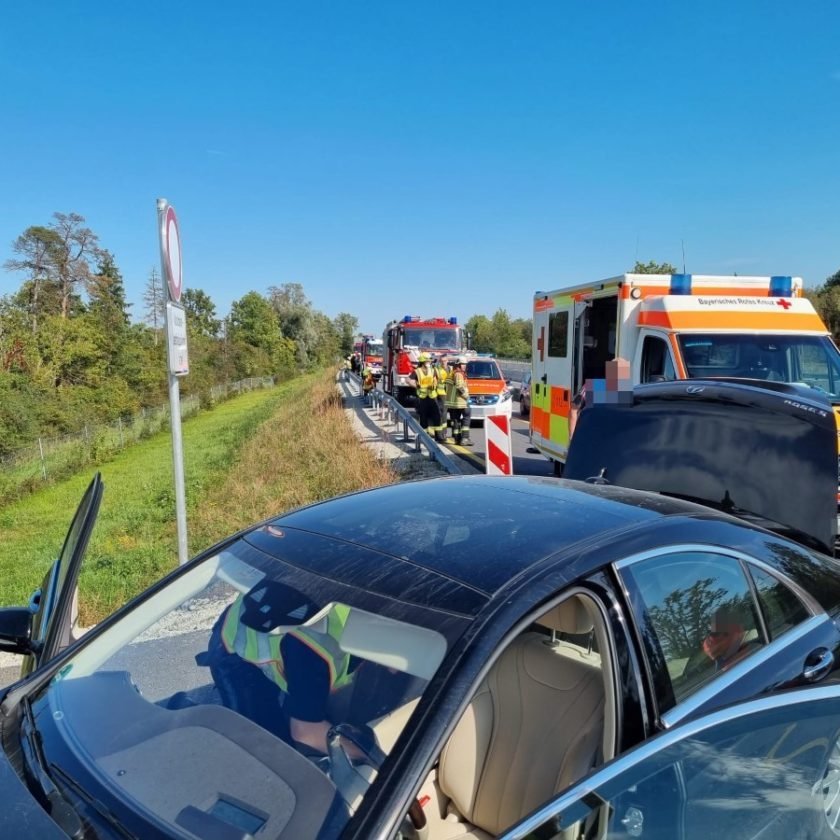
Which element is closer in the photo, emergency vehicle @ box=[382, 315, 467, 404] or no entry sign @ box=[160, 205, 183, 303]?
no entry sign @ box=[160, 205, 183, 303]

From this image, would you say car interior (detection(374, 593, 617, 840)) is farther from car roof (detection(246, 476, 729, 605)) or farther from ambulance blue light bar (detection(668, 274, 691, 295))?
ambulance blue light bar (detection(668, 274, 691, 295))

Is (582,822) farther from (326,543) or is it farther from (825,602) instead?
(825,602)

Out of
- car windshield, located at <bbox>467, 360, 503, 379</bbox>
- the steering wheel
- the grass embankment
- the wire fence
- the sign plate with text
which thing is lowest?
the wire fence

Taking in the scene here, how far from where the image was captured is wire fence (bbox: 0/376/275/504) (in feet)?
66.2

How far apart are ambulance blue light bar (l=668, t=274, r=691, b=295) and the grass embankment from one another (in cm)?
412

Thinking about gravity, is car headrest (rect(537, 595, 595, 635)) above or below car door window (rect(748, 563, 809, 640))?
above

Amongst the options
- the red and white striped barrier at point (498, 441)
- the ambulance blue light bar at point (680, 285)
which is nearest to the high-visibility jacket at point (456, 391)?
the red and white striped barrier at point (498, 441)

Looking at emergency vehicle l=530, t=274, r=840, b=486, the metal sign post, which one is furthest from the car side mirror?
emergency vehicle l=530, t=274, r=840, b=486

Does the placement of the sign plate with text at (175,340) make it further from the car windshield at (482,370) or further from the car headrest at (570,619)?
the car windshield at (482,370)

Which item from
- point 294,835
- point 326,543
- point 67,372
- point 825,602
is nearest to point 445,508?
point 326,543

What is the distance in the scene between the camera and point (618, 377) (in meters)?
5.66

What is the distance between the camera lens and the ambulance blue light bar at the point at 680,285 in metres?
8.07

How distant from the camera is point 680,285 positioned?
8.10 m

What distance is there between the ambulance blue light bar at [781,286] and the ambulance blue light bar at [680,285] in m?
0.98
